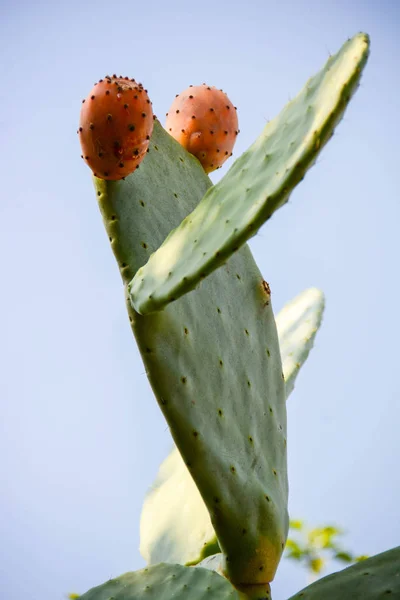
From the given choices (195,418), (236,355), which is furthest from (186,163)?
(195,418)

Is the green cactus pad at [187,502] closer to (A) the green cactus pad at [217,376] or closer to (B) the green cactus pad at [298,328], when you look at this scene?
(B) the green cactus pad at [298,328]

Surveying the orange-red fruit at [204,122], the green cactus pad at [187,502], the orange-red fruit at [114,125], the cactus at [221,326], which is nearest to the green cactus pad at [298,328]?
the green cactus pad at [187,502]

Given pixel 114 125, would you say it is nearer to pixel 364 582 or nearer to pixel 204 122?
pixel 204 122

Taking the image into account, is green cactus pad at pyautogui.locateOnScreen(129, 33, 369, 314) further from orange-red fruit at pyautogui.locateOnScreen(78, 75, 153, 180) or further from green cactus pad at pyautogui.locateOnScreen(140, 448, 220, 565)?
green cactus pad at pyautogui.locateOnScreen(140, 448, 220, 565)

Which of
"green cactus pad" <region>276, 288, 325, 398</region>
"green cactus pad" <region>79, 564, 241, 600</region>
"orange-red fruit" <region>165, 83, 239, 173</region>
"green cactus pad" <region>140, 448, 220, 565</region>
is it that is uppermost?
"orange-red fruit" <region>165, 83, 239, 173</region>

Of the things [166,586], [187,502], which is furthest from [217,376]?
[187,502]

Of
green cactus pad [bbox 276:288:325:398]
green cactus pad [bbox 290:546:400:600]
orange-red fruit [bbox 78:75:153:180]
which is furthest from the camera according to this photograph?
green cactus pad [bbox 276:288:325:398]

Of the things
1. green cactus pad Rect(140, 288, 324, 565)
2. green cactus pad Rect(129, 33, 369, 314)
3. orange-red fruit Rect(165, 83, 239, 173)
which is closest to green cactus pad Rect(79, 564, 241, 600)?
green cactus pad Rect(140, 288, 324, 565)
